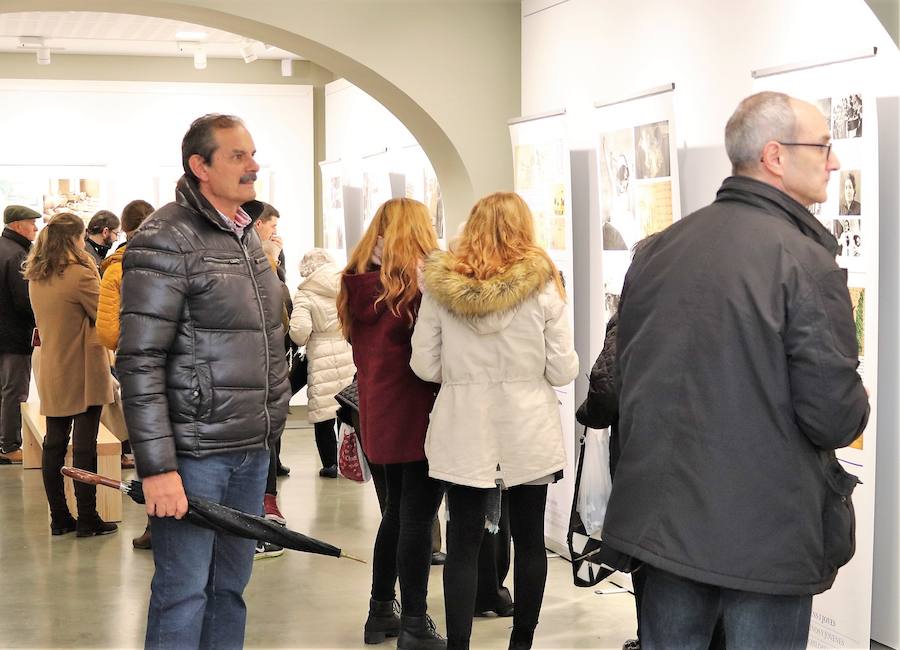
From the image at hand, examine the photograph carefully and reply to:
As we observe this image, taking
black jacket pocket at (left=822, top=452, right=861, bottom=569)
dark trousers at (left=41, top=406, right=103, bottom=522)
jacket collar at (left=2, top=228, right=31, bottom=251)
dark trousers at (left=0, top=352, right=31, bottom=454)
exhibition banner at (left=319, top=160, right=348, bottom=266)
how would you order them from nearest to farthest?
black jacket pocket at (left=822, top=452, right=861, bottom=569) → dark trousers at (left=41, top=406, right=103, bottom=522) → jacket collar at (left=2, top=228, right=31, bottom=251) → dark trousers at (left=0, top=352, right=31, bottom=454) → exhibition banner at (left=319, top=160, right=348, bottom=266)

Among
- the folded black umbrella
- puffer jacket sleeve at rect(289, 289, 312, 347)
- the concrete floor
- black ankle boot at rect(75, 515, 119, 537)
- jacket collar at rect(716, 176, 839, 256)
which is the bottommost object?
the concrete floor

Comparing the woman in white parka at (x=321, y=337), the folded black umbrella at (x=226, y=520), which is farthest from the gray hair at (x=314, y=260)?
the folded black umbrella at (x=226, y=520)

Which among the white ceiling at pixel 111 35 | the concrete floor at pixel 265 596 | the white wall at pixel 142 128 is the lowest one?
the concrete floor at pixel 265 596

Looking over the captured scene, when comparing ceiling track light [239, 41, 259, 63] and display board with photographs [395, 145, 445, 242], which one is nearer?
display board with photographs [395, 145, 445, 242]

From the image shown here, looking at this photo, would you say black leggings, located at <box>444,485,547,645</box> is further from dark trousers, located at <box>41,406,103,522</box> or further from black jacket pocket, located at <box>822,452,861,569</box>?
dark trousers, located at <box>41,406,103,522</box>

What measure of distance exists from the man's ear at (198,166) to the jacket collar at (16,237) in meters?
5.36

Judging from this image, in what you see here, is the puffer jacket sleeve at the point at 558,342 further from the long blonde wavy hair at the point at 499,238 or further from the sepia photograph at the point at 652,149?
the sepia photograph at the point at 652,149

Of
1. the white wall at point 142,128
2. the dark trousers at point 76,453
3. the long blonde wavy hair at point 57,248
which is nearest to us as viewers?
the long blonde wavy hair at point 57,248

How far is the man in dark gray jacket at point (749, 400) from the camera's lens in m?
2.14

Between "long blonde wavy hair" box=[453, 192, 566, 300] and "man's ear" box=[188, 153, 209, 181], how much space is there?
0.93m

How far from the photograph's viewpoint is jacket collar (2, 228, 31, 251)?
25.8ft

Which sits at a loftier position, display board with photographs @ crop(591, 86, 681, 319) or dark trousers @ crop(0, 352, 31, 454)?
display board with photographs @ crop(591, 86, 681, 319)

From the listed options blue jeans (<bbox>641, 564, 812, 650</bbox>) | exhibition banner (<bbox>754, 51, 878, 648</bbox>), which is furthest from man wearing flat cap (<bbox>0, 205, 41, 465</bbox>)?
blue jeans (<bbox>641, 564, 812, 650</bbox>)

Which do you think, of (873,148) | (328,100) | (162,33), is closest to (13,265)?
(162,33)
